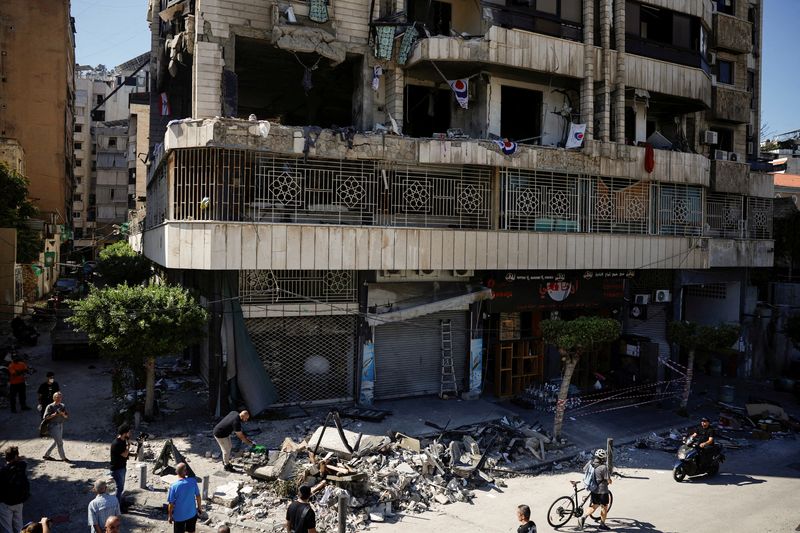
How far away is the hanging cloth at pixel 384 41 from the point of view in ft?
57.4

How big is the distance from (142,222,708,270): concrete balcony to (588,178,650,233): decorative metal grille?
0.56 meters

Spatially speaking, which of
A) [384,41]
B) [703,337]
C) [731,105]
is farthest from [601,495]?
[731,105]

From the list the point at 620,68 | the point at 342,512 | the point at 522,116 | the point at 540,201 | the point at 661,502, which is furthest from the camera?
the point at 522,116

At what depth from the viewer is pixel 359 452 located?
12383mm

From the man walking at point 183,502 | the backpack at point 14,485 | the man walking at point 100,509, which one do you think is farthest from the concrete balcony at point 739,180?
the backpack at point 14,485

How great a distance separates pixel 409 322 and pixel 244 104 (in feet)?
47.4

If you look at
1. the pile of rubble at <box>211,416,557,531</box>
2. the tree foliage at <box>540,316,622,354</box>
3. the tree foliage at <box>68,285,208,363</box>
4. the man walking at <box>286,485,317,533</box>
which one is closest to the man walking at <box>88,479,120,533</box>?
the man walking at <box>286,485,317,533</box>

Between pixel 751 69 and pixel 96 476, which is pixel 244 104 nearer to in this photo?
pixel 96 476

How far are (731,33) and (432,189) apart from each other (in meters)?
17.4

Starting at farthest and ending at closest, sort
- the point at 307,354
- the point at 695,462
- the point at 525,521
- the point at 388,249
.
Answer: the point at 307,354
the point at 388,249
the point at 695,462
the point at 525,521

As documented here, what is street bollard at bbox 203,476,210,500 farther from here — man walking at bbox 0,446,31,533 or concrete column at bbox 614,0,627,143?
concrete column at bbox 614,0,627,143

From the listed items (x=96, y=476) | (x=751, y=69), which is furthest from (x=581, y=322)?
(x=751, y=69)

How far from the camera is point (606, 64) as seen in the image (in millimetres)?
19891

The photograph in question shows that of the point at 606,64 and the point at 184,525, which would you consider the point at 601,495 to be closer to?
the point at 184,525
